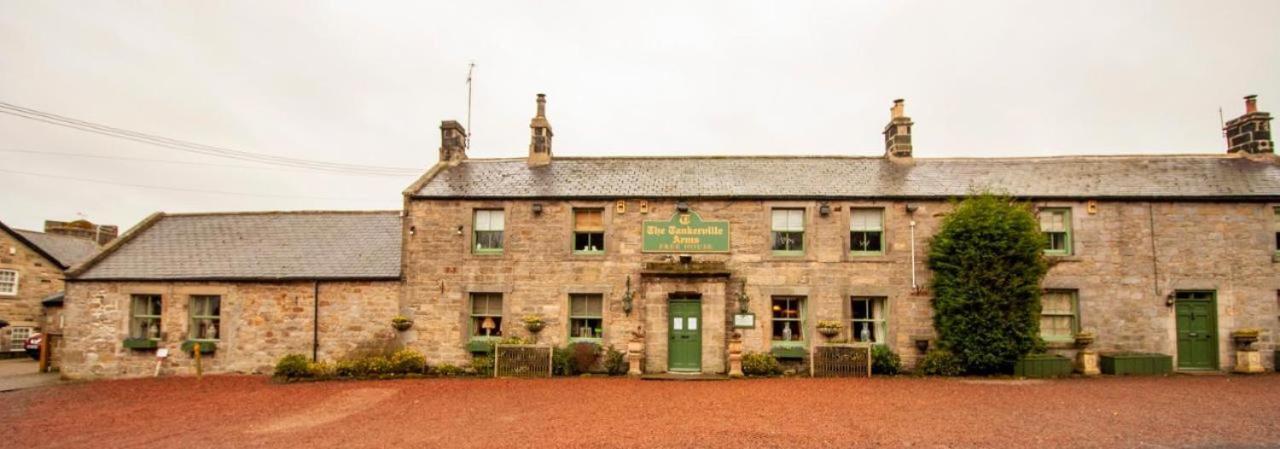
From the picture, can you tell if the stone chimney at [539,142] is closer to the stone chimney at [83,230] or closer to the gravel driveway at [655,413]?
the gravel driveway at [655,413]

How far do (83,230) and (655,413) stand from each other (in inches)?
1348

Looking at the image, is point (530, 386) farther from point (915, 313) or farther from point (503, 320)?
point (915, 313)

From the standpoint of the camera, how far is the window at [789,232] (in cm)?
1581

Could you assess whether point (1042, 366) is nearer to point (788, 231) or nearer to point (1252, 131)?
point (788, 231)

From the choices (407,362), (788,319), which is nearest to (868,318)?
(788,319)

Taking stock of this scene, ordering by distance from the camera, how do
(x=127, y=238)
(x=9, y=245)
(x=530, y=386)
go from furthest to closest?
(x=9, y=245)
(x=127, y=238)
(x=530, y=386)

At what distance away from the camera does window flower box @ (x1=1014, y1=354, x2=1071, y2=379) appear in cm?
1415

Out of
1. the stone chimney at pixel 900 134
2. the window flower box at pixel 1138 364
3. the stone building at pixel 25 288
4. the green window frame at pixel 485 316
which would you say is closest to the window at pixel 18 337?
the stone building at pixel 25 288

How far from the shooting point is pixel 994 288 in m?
14.3

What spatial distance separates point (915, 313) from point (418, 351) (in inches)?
510

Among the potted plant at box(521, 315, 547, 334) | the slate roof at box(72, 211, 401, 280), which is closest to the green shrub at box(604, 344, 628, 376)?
the potted plant at box(521, 315, 547, 334)

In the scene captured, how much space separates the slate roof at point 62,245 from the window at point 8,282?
136cm

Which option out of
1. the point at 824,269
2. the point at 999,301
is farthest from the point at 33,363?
the point at 999,301

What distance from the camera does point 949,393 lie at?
1206 centimetres
